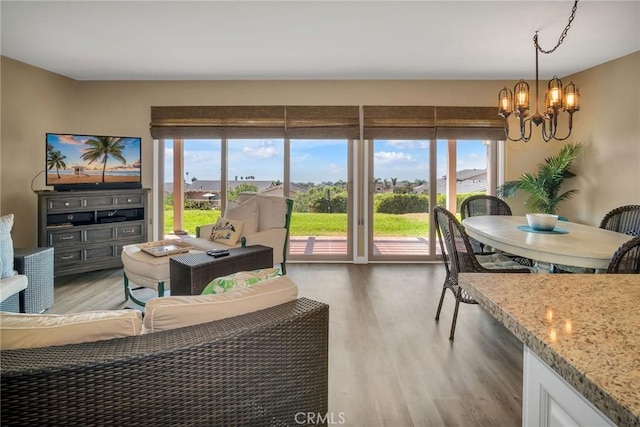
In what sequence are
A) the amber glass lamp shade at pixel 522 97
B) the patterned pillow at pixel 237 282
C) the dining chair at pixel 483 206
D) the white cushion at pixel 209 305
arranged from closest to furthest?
the white cushion at pixel 209 305
the patterned pillow at pixel 237 282
the amber glass lamp shade at pixel 522 97
the dining chair at pixel 483 206

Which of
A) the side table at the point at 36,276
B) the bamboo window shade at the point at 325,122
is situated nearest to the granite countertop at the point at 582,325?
the side table at the point at 36,276

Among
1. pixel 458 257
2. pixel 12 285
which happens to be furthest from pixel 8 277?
pixel 458 257

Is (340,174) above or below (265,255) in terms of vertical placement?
above

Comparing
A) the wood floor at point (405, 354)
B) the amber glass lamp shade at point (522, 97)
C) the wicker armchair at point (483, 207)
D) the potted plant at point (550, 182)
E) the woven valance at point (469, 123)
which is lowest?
the wood floor at point (405, 354)

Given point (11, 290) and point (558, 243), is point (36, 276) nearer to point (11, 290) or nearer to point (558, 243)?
point (11, 290)

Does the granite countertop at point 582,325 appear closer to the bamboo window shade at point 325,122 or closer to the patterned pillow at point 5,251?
the patterned pillow at point 5,251

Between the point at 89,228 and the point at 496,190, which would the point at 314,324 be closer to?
the point at 89,228

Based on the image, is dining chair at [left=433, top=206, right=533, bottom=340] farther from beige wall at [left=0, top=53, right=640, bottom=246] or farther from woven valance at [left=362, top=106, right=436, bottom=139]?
beige wall at [left=0, top=53, right=640, bottom=246]

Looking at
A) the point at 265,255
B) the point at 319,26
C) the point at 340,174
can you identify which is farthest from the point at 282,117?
the point at 265,255

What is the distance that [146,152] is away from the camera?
4914 millimetres

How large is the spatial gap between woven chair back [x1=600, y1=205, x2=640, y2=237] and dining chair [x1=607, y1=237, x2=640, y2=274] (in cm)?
117

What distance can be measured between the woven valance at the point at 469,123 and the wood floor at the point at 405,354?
2052 mm

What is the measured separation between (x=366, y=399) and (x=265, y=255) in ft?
5.34

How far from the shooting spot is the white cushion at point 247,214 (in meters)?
3.87
